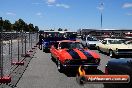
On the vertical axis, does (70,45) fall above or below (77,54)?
above

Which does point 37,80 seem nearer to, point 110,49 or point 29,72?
point 29,72

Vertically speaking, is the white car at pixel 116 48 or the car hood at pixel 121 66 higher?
the car hood at pixel 121 66

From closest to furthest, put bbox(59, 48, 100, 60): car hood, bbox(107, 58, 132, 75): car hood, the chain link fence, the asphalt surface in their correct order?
bbox(107, 58, 132, 75): car hood
the asphalt surface
the chain link fence
bbox(59, 48, 100, 60): car hood

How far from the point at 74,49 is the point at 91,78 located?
1003 cm

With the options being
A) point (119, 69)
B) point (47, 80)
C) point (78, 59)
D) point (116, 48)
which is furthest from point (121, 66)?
point (116, 48)

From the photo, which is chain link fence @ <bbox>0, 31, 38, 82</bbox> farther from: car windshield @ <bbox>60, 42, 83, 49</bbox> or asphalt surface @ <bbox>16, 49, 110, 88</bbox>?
car windshield @ <bbox>60, 42, 83, 49</bbox>

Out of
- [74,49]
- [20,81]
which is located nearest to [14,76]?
[20,81]

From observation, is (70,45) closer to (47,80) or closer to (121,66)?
(47,80)

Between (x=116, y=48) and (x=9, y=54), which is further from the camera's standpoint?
(x=116, y=48)

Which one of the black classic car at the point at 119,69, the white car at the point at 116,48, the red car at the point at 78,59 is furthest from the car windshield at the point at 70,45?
the black classic car at the point at 119,69

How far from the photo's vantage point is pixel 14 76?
12.3 meters

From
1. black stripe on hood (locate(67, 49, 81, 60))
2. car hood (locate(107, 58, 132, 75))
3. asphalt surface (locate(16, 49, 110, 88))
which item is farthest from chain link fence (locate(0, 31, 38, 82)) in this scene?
car hood (locate(107, 58, 132, 75))

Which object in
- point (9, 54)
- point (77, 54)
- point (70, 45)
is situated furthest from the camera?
point (9, 54)

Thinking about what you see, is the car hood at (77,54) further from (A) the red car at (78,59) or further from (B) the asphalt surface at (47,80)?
(B) the asphalt surface at (47,80)
